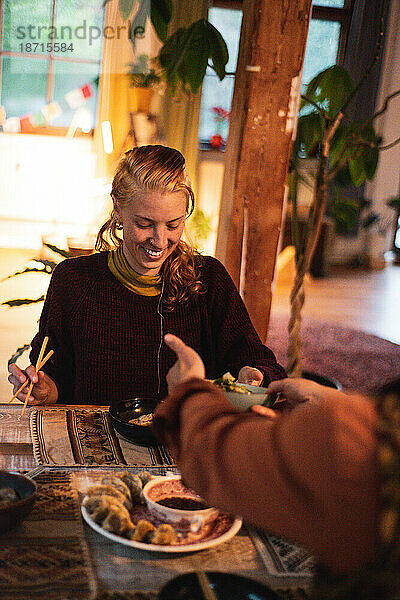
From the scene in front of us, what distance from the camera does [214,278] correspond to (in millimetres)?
2051

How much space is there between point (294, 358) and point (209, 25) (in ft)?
4.24

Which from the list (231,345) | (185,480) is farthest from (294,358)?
(185,480)

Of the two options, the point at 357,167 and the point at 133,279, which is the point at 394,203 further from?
the point at 133,279

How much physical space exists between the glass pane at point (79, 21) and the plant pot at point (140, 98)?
28cm

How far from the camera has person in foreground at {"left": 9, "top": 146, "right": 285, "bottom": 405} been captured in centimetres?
193

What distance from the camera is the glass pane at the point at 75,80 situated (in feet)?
12.1

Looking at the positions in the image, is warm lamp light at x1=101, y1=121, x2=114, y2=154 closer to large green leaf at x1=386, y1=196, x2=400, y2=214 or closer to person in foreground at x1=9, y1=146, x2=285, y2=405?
person in foreground at x1=9, y1=146, x2=285, y2=405

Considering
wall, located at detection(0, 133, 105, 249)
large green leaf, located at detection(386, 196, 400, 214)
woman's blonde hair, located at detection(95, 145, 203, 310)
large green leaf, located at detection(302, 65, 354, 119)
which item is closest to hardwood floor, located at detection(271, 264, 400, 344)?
large green leaf, located at detection(386, 196, 400, 214)

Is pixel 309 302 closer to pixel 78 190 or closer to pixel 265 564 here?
pixel 78 190

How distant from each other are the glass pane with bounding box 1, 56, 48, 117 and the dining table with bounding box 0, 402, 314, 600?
8.14 ft

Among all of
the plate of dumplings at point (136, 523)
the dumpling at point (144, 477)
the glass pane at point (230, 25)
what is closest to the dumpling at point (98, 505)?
the plate of dumplings at point (136, 523)

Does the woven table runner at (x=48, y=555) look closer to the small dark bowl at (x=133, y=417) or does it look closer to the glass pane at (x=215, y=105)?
the small dark bowl at (x=133, y=417)

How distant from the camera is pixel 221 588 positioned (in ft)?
3.25

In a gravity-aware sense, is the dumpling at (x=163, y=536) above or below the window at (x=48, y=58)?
below
